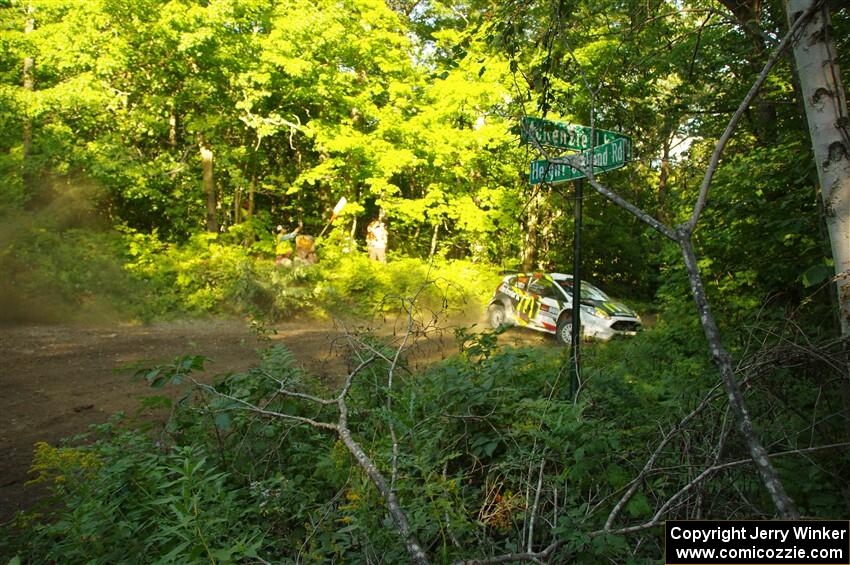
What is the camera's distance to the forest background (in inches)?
102

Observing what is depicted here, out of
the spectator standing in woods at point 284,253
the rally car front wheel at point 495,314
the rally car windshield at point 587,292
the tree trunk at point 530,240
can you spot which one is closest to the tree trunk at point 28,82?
the spectator standing in woods at point 284,253

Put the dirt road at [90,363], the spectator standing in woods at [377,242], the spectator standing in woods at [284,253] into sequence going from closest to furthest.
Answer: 1. the dirt road at [90,363]
2. the spectator standing in woods at [284,253]
3. the spectator standing in woods at [377,242]

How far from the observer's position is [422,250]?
20.5m

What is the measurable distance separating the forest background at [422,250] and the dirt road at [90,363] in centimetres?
76

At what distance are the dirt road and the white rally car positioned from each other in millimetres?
518

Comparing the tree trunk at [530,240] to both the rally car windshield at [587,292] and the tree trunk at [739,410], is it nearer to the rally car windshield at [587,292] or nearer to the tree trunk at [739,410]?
the rally car windshield at [587,292]

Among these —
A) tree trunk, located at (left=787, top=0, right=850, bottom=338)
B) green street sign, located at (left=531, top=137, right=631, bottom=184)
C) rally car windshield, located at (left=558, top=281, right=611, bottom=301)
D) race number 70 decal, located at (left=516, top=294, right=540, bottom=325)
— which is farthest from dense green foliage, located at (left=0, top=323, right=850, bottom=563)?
rally car windshield, located at (left=558, top=281, right=611, bottom=301)

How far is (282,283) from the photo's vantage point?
13531mm

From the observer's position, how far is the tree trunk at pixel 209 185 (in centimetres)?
1641

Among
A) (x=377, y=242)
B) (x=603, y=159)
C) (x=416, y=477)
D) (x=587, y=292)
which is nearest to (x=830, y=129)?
(x=603, y=159)

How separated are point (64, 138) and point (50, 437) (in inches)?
443

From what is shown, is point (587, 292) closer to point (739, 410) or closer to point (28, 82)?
point (739, 410)

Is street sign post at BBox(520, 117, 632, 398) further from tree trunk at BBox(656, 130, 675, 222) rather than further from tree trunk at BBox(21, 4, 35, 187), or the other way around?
tree trunk at BBox(21, 4, 35, 187)

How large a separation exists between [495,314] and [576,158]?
8612 mm
